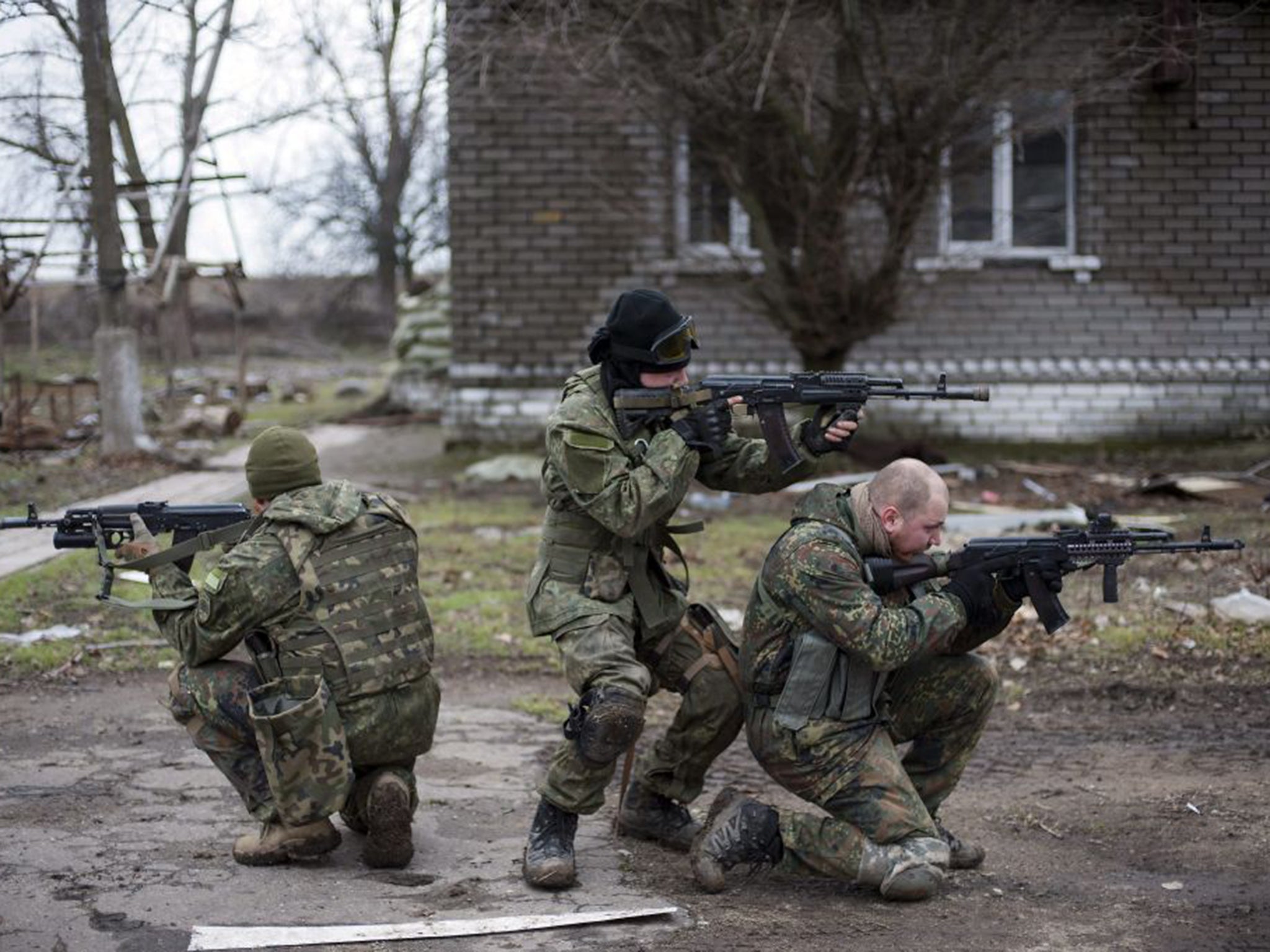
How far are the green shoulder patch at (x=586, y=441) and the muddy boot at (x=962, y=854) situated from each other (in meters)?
1.57

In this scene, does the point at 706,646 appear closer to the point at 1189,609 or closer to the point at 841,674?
the point at 841,674

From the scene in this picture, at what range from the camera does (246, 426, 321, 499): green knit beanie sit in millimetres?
4465

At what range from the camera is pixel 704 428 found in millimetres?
4652

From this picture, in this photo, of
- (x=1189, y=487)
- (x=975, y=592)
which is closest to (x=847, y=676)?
(x=975, y=592)

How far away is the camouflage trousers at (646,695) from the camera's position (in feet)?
14.5

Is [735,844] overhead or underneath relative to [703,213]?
underneath

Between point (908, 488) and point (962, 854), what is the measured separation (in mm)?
1187

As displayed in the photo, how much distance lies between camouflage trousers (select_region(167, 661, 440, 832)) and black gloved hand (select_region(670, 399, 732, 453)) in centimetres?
120

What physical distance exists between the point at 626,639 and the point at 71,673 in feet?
11.9

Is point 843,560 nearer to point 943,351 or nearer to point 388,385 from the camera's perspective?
point 943,351

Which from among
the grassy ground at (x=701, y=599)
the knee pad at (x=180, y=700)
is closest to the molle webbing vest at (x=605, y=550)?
the knee pad at (x=180, y=700)

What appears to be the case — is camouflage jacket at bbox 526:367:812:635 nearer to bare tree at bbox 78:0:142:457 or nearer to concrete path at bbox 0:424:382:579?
concrete path at bbox 0:424:382:579

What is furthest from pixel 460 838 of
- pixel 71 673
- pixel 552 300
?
pixel 552 300

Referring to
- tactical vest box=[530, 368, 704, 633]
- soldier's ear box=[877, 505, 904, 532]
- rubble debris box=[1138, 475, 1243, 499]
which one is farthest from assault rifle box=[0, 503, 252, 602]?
rubble debris box=[1138, 475, 1243, 499]
